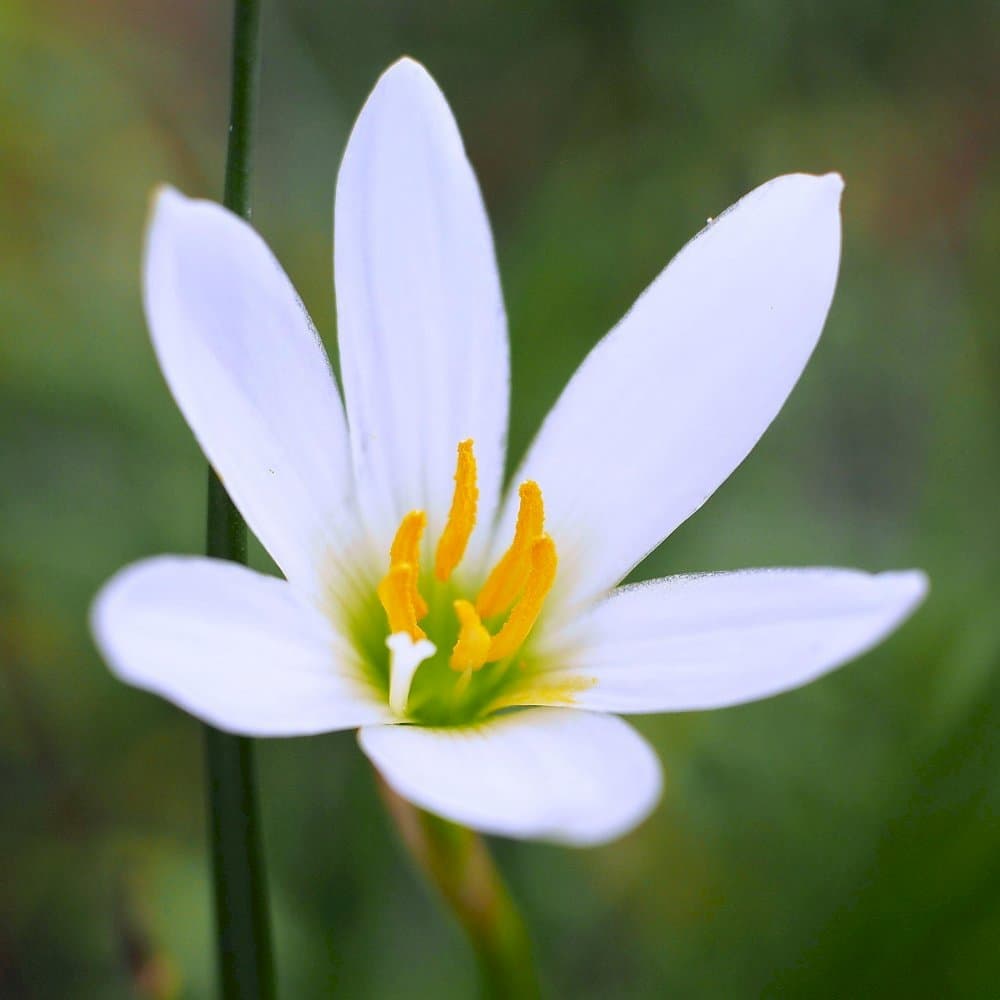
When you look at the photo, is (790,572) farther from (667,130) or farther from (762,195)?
(667,130)

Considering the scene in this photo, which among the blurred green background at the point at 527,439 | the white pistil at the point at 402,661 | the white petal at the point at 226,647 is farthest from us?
the blurred green background at the point at 527,439

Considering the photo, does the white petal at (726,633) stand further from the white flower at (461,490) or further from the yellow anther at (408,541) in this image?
the yellow anther at (408,541)

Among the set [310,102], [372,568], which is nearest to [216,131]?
[310,102]

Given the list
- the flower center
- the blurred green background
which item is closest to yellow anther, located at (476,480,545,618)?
the flower center

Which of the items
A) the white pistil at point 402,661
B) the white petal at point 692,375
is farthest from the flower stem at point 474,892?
the white petal at point 692,375

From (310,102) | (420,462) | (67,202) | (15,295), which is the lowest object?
(420,462)

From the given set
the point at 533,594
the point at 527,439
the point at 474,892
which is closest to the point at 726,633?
the point at 533,594
